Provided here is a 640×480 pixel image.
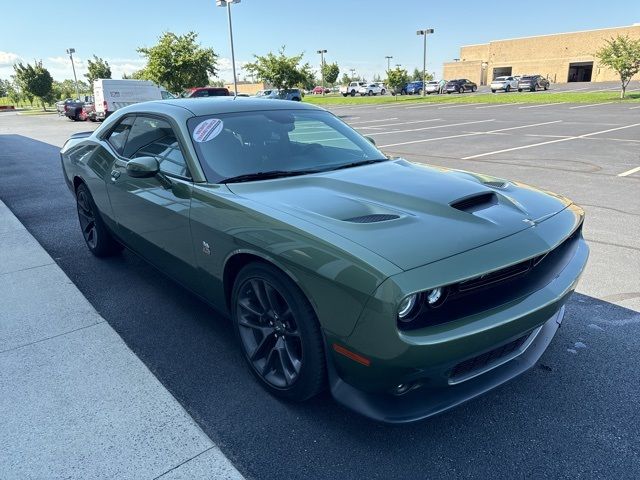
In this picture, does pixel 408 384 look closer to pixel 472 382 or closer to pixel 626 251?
pixel 472 382

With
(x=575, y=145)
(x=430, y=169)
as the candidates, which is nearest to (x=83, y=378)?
(x=430, y=169)

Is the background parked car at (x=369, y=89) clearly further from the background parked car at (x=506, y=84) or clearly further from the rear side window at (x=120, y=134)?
the rear side window at (x=120, y=134)

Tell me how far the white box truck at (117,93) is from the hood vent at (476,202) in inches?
954

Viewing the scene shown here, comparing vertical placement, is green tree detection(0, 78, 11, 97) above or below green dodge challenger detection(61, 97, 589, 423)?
above

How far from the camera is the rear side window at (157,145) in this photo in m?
3.22

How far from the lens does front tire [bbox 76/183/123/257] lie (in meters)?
4.67

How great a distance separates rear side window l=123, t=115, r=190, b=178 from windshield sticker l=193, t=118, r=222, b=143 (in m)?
0.15

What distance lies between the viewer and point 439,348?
191 cm

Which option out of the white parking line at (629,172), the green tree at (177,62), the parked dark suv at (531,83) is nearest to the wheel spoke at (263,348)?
the white parking line at (629,172)

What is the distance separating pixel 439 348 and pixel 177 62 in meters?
33.3

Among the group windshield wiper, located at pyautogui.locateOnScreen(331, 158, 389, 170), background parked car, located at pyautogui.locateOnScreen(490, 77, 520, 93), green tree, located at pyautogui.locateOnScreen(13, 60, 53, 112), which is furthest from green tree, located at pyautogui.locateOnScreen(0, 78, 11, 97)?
→ windshield wiper, located at pyautogui.locateOnScreen(331, 158, 389, 170)

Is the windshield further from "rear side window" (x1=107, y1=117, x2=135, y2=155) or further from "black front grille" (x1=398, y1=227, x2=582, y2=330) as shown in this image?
"black front grille" (x1=398, y1=227, x2=582, y2=330)

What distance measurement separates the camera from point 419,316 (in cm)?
199

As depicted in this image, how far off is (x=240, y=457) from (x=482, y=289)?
4.44 ft
